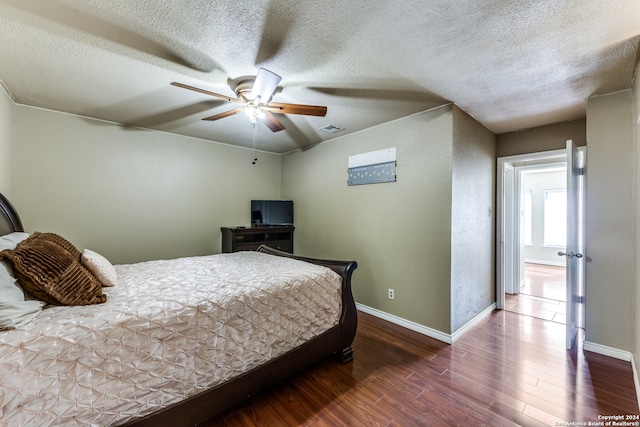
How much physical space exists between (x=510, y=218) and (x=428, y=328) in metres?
2.30

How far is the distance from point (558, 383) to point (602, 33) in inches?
98.8

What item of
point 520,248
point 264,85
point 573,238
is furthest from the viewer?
point 520,248

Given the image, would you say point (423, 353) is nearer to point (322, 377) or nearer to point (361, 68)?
point (322, 377)

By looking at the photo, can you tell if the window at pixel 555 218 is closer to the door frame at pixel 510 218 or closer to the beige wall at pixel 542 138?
the door frame at pixel 510 218

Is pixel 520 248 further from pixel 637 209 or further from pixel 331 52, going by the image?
pixel 331 52

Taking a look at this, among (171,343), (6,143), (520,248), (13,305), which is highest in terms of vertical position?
(6,143)

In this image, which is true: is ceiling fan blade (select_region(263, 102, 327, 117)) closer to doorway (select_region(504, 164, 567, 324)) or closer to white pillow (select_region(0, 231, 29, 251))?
white pillow (select_region(0, 231, 29, 251))

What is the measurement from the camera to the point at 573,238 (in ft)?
8.37

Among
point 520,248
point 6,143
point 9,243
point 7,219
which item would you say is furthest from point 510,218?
point 6,143

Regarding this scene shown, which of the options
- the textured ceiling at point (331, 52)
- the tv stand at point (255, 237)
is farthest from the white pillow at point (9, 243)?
the tv stand at point (255, 237)

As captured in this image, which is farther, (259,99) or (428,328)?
(428,328)

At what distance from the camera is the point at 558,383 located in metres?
2.05

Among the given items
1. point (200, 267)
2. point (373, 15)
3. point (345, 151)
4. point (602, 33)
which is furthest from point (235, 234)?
point (602, 33)

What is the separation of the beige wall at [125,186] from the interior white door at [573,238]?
4290 mm
